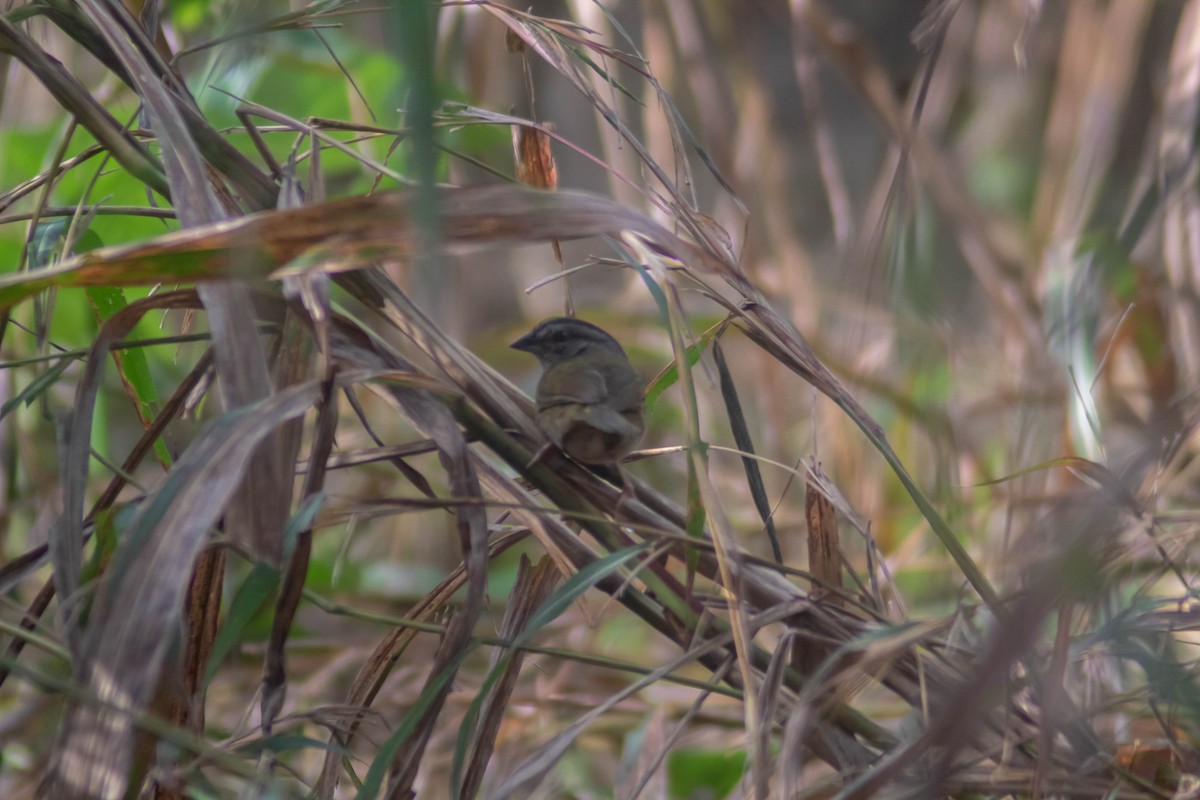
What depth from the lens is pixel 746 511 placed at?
446 cm

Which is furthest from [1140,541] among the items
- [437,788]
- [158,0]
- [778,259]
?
[778,259]

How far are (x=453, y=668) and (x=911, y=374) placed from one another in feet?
9.24

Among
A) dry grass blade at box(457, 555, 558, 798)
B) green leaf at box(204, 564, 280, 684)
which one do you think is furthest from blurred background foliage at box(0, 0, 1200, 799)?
dry grass blade at box(457, 555, 558, 798)

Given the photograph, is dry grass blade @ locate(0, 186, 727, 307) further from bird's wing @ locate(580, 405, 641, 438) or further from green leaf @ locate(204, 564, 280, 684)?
bird's wing @ locate(580, 405, 641, 438)

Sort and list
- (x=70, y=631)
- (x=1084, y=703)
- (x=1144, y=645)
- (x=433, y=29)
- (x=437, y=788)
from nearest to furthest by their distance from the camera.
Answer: (x=433, y=29)
(x=70, y=631)
(x=1144, y=645)
(x=1084, y=703)
(x=437, y=788)

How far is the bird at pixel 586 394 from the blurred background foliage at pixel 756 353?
0.76 ft

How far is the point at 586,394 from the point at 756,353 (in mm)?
2668

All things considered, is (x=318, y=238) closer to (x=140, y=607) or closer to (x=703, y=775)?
(x=140, y=607)

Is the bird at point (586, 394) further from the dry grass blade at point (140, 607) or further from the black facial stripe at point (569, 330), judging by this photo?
the dry grass blade at point (140, 607)

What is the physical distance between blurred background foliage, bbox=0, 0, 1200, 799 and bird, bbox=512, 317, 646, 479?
231 mm

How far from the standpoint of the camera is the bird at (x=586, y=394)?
178cm

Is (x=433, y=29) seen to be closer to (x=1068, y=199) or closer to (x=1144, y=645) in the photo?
(x=1144, y=645)

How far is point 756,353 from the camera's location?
15.1 feet

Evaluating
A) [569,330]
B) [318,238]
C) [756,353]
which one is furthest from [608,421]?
[756,353]
